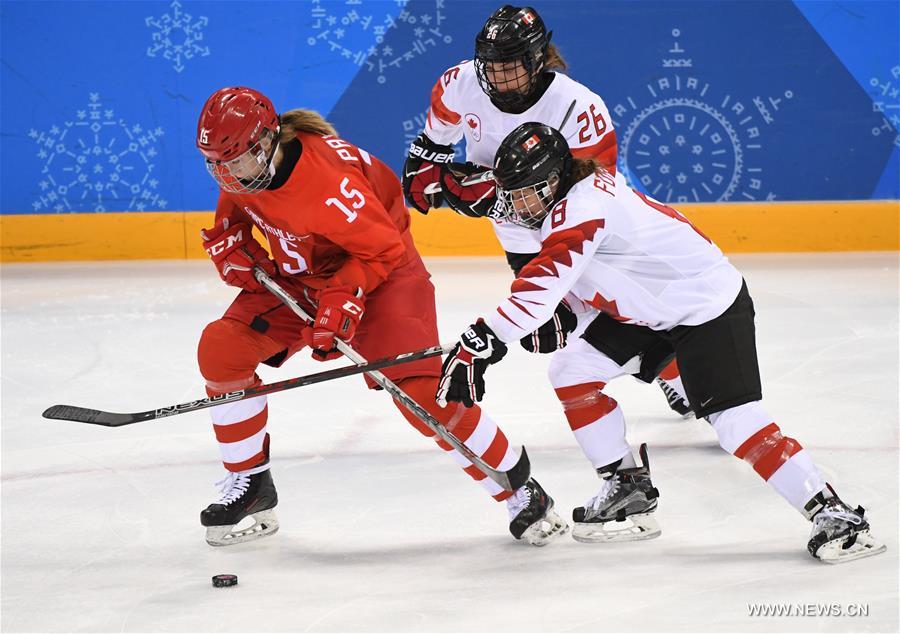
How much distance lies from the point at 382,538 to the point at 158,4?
4949 mm

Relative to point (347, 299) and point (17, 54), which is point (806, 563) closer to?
point (347, 299)

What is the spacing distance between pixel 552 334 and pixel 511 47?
2.49 feet

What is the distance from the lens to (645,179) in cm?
648

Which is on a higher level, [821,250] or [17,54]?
[17,54]

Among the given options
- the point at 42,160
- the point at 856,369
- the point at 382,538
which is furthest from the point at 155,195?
the point at 382,538

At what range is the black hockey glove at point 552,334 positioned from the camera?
2287 mm

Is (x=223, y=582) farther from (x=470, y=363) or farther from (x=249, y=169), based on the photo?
(x=249, y=169)

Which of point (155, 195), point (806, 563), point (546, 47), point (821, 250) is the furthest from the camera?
point (155, 195)

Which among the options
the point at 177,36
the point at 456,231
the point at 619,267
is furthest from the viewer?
the point at 177,36

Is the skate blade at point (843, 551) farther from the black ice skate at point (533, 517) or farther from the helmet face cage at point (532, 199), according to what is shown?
the helmet face cage at point (532, 199)

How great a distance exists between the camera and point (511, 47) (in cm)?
268

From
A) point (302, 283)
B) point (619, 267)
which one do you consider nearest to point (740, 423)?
point (619, 267)

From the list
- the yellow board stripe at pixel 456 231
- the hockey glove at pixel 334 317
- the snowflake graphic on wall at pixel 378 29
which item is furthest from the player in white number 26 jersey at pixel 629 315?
the snowflake graphic on wall at pixel 378 29

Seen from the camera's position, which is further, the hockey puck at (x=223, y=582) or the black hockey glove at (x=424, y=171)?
the black hockey glove at (x=424, y=171)
